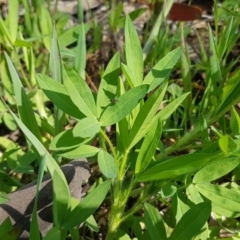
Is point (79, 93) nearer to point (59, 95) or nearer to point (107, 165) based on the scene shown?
point (59, 95)

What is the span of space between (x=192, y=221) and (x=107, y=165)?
0.24 metres

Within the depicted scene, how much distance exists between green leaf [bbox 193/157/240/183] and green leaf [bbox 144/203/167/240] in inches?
5.4

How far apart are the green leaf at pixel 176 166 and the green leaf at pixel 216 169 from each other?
24 mm

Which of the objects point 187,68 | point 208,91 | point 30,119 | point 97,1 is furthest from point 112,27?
point 30,119

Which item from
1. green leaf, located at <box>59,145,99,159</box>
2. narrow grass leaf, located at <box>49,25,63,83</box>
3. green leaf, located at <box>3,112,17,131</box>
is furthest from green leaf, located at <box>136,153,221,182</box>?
green leaf, located at <box>3,112,17,131</box>

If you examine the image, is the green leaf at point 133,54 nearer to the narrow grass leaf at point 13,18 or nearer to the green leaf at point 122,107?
the green leaf at point 122,107

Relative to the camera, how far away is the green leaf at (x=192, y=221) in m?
1.10

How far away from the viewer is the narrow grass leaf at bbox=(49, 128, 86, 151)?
1.12m

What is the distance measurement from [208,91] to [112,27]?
0.75 metres

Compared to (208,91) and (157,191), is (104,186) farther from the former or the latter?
(208,91)

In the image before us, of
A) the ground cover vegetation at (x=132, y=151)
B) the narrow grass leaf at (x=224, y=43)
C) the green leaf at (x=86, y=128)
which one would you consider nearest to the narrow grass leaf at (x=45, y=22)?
the ground cover vegetation at (x=132, y=151)

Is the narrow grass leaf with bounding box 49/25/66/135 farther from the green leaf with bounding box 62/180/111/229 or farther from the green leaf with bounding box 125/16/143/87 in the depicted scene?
the green leaf with bounding box 62/180/111/229

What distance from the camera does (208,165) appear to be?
1.18 meters

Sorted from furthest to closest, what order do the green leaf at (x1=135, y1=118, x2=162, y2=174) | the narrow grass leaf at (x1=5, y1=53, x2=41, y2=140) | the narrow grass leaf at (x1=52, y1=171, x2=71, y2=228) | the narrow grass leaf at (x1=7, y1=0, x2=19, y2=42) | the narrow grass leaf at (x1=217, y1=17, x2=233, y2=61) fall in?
the narrow grass leaf at (x1=7, y1=0, x2=19, y2=42)
the narrow grass leaf at (x1=217, y1=17, x2=233, y2=61)
the narrow grass leaf at (x1=5, y1=53, x2=41, y2=140)
the green leaf at (x1=135, y1=118, x2=162, y2=174)
the narrow grass leaf at (x1=52, y1=171, x2=71, y2=228)
